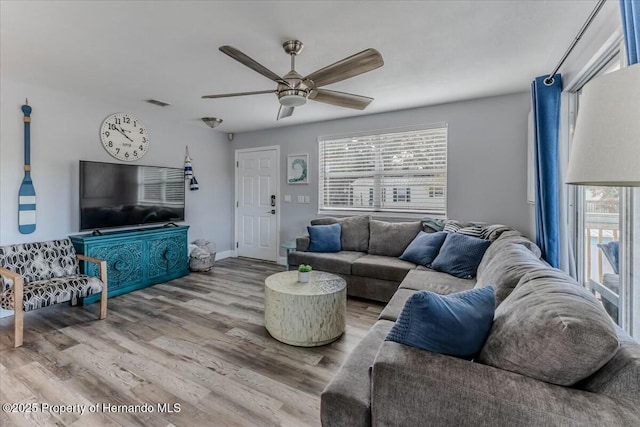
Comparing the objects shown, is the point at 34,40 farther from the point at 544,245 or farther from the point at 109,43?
the point at 544,245

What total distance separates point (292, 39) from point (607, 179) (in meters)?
2.13

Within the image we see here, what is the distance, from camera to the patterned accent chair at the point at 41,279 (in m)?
2.46

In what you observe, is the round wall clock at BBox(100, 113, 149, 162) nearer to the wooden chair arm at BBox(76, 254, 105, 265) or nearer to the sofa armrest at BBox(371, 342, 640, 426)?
the wooden chair arm at BBox(76, 254, 105, 265)

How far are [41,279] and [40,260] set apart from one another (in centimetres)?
19

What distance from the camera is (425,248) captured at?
3.38 metres

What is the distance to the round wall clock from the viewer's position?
12.8ft

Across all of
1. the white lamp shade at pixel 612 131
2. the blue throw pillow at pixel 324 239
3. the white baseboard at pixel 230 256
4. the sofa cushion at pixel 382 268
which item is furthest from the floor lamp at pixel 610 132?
the white baseboard at pixel 230 256

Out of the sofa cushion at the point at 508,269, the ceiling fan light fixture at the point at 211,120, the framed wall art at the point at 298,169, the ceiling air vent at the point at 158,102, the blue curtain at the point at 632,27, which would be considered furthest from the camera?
the framed wall art at the point at 298,169

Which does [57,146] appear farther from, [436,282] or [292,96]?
[436,282]

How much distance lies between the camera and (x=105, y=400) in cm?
181

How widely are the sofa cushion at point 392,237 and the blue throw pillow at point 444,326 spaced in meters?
2.61

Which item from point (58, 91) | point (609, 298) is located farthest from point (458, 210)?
point (58, 91)

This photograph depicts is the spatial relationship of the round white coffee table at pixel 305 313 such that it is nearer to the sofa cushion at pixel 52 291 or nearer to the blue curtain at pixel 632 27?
the sofa cushion at pixel 52 291

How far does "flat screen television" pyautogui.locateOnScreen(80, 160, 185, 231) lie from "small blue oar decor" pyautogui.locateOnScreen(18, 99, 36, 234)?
43 cm
